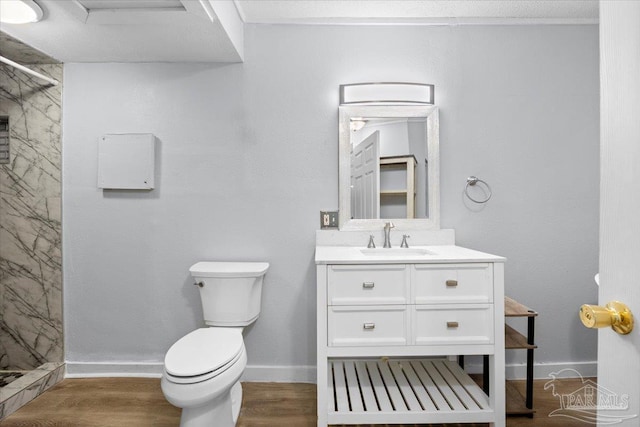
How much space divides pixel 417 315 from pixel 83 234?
212 cm

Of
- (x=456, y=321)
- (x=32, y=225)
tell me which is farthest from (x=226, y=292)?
(x=32, y=225)

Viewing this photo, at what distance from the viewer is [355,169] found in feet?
7.03

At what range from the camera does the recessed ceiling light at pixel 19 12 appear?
1558 mm

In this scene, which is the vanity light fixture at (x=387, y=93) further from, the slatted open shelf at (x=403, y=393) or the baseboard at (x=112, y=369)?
the baseboard at (x=112, y=369)

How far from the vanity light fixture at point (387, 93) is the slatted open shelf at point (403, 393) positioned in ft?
5.36

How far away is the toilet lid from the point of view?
4.59 feet

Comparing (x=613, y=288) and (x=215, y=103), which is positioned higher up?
(x=215, y=103)

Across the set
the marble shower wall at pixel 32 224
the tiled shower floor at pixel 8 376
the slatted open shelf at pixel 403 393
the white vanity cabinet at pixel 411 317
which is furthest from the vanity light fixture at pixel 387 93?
the tiled shower floor at pixel 8 376

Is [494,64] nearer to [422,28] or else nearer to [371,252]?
[422,28]

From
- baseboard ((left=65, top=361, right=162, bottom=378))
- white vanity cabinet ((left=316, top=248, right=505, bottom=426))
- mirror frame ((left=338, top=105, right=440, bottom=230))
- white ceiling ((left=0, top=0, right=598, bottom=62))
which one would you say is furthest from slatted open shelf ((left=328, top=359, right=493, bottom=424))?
white ceiling ((left=0, top=0, right=598, bottom=62))

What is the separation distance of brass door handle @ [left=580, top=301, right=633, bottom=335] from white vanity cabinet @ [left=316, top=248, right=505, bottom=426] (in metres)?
1.02

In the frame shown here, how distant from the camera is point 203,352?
1520 mm

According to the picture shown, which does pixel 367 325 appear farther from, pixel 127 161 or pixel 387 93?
pixel 127 161

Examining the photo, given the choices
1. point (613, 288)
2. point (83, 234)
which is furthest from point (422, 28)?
point (83, 234)
